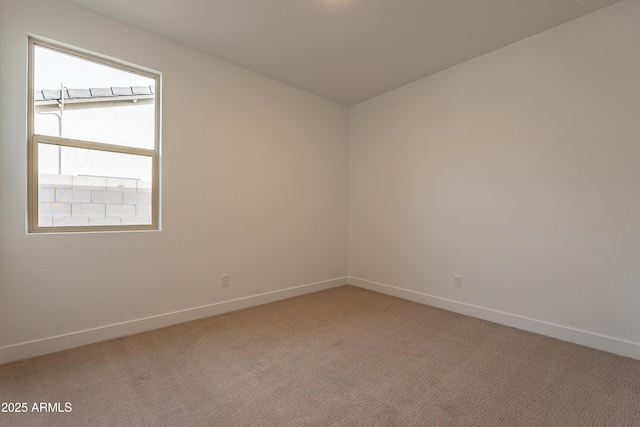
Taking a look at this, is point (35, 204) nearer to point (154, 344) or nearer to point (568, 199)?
point (154, 344)

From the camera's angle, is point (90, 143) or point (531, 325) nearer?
point (90, 143)

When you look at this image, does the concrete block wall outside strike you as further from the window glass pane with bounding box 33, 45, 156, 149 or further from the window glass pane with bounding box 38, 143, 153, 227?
the window glass pane with bounding box 33, 45, 156, 149

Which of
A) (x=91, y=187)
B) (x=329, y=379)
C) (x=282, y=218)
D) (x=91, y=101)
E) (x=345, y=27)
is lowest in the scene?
(x=329, y=379)

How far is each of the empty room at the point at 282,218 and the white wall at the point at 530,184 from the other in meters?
0.02

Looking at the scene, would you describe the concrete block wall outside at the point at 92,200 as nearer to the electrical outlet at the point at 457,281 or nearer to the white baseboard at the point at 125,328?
the white baseboard at the point at 125,328

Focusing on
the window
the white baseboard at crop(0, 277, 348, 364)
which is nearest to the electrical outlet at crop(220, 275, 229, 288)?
the white baseboard at crop(0, 277, 348, 364)

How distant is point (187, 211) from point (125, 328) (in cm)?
119

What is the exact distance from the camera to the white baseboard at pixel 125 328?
224 cm

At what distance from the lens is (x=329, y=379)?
201 centimetres

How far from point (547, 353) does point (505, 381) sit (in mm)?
707

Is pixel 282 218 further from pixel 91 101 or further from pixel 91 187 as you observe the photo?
pixel 91 101

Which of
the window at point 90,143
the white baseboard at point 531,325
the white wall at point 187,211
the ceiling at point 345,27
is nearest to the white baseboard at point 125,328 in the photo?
the white wall at point 187,211

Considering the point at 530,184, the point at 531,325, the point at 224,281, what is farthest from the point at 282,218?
the point at 531,325

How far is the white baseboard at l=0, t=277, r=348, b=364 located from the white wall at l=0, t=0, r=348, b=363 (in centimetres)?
1
